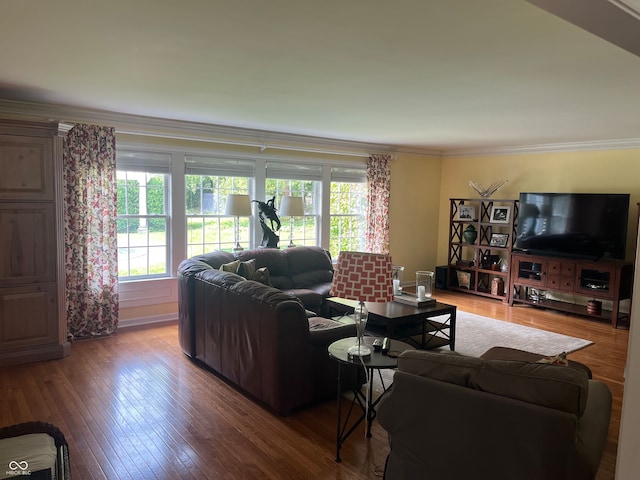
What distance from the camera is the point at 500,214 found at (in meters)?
7.23

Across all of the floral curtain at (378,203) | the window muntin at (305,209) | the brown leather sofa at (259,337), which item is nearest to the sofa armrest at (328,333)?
the brown leather sofa at (259,337)

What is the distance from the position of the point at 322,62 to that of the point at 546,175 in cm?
534

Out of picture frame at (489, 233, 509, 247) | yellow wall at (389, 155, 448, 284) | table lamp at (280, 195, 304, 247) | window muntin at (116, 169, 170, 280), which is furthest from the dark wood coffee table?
yellow wall at (389, 155, 448, 284)

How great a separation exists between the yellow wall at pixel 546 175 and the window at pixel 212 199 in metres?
3.99

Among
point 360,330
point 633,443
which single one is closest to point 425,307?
point 360,330

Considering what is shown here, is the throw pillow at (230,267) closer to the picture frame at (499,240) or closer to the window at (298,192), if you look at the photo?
the window at (298,192)

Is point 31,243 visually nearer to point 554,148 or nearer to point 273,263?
point 273,263

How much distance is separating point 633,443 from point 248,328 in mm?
2497

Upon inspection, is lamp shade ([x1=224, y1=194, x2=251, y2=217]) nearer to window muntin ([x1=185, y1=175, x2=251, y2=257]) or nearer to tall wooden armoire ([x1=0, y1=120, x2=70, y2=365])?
window muntin ([x1=185, y1=175, x2=251, y2=257])

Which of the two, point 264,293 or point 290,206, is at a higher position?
point 290,206

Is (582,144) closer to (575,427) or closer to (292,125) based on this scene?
(292,125)

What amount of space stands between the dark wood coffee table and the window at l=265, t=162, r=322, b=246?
2285mm

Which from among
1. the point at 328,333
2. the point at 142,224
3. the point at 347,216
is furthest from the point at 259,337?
the point at 347,216

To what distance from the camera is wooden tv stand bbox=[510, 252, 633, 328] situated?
5766mm
